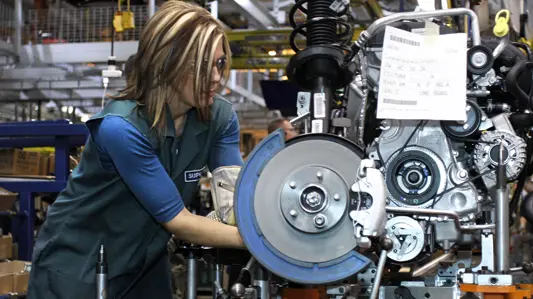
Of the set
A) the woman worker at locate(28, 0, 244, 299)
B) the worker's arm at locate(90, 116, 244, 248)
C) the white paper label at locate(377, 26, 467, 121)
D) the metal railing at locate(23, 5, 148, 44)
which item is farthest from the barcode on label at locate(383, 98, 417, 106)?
the metal railing at locate(23, 5, 148, 44)

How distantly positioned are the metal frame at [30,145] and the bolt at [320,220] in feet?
7.70

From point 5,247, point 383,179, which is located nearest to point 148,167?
point 383,179

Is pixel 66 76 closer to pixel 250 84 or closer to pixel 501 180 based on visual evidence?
pixel 250 84

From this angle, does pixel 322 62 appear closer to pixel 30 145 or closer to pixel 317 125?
pixel 317 125

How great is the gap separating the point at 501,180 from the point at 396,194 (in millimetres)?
332

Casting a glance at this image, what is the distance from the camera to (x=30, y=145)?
4.56 meters

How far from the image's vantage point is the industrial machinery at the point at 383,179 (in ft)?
6.20

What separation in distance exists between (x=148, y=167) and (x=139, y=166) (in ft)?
0.08

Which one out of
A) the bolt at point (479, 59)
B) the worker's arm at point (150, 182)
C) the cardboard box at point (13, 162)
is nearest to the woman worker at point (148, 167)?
the worker's arm at point (150, 182)

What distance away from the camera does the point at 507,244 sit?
6.52 feet

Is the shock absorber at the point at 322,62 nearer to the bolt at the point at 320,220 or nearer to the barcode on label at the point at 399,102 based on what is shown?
the barcode on label at the point at 399,102

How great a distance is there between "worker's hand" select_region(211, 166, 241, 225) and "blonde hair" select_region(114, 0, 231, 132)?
28cm

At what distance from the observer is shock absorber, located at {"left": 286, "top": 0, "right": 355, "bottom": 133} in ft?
7.48

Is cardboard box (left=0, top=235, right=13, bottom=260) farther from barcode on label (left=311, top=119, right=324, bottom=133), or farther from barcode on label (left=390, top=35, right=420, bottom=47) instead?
barcode on label (left=390, top=35, right=420, bottom=47)
